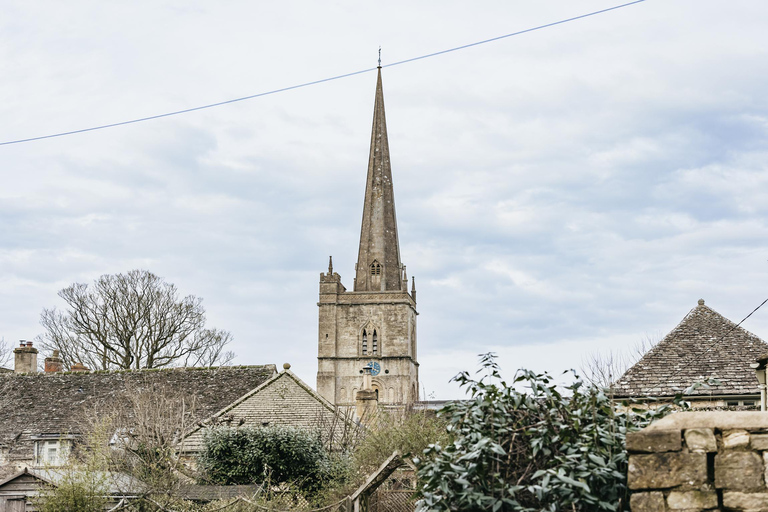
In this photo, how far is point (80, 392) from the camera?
123 feet

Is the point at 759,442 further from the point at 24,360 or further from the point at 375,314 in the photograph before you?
the point at 375,314

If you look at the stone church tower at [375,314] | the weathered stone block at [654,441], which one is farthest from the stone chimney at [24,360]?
the weathered stone block at [654,441]

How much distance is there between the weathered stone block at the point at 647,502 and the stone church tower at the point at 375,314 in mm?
69658

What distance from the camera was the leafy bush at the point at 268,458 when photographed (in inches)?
886

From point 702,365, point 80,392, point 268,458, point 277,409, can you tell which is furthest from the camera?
point 80,392

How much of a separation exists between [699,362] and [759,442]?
629 inches

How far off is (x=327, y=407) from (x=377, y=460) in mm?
9143

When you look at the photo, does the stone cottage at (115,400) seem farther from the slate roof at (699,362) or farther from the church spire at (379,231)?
the church spire at (379,231)

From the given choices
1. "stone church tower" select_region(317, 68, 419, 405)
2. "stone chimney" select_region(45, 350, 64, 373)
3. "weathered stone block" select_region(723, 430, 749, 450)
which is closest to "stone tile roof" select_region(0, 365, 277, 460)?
"stone chimney" select_region(45, 350, 64, 373)

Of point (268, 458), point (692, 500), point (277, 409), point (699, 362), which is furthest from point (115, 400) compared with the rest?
point (692, 500)

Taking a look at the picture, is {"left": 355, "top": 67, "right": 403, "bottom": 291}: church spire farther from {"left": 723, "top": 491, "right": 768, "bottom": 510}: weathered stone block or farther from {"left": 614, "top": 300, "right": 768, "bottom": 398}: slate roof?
{"left": 723, "top": 491, "right": 768, "bottom": 510}: weathered stone block

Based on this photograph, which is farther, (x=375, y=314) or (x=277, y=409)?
(x=375, y=314)

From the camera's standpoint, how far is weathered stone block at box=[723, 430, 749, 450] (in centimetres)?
638

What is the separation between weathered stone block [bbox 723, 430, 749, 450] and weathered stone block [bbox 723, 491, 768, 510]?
13.0 inches
